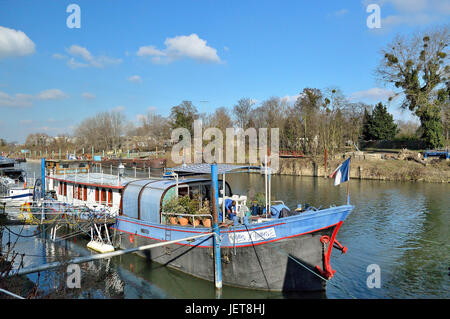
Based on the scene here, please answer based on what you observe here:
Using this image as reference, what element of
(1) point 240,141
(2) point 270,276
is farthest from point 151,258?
(1) point 240,141

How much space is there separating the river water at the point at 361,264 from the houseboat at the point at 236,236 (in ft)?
1.84

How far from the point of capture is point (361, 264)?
50.1 ft

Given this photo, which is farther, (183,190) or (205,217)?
(183,190)

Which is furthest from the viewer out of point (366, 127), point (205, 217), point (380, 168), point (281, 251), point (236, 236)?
point (366, 127)

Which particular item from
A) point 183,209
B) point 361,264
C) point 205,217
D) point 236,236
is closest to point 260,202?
point 205,217

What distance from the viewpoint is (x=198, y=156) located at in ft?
227

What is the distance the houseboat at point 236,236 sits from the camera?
39.0 ft

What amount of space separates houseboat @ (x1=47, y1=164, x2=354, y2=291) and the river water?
0.56 metres

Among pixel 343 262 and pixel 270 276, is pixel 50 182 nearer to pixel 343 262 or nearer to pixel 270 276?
pixel 270 276

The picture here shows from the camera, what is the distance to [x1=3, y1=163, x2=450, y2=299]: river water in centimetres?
1280

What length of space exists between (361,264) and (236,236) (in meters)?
6.96

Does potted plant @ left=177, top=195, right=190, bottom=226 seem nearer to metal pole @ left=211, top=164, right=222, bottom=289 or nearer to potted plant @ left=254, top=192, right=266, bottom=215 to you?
metal pole @ left=211, top=164, right=222, bottom=289

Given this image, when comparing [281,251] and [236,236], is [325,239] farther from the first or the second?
[236,236]

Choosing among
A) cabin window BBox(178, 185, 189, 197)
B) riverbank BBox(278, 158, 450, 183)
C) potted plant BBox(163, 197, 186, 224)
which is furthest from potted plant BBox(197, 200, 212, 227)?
riverbank BBox(278, 158, 450, 183)
